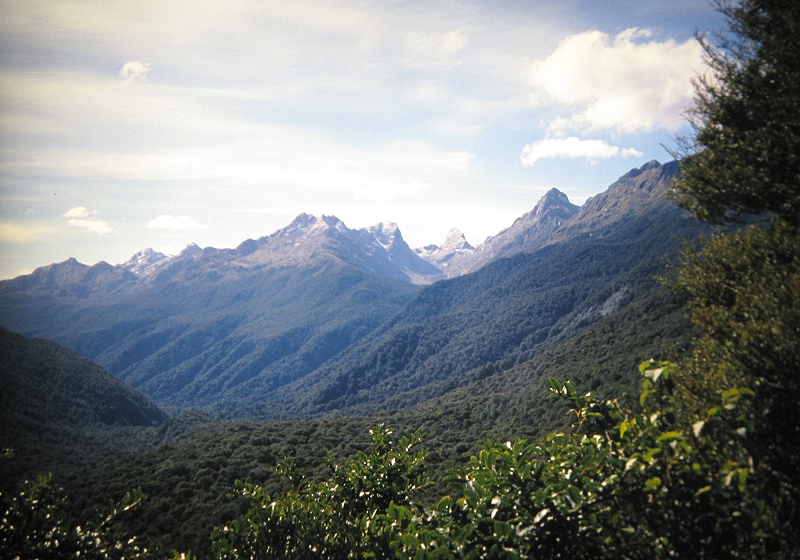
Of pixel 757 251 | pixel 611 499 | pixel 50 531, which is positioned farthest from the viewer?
pixel 757 251

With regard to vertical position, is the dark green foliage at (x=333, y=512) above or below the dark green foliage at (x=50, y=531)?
below

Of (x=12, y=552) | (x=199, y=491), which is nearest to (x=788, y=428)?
(x=12, y=552)

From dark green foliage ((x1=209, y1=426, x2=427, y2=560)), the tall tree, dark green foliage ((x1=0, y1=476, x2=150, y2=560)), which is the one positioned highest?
the tall tree

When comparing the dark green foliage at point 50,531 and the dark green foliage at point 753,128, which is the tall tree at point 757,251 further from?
the dark green foliage at point 50,531

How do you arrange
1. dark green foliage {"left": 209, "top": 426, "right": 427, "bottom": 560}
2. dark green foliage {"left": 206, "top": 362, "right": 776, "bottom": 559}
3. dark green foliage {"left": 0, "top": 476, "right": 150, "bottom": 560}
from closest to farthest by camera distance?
1. dark green foliage {"left": 206, "top": 362, "right": 776, "bottom": 559}
2. dark green foliage {"left": 0, "top": 476, "right": 150, "bottom": 560}
3. dark green foliage {"left": 209, "top": 426, "right": 427, "bottom": 560}

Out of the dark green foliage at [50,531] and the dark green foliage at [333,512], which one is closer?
the dark green foliage at [50,531]

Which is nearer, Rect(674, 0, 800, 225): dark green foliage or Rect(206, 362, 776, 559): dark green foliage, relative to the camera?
Rect(206, 362, 776, 559): dark green foliage

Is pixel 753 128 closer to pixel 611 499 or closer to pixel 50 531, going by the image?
pixel 611 499

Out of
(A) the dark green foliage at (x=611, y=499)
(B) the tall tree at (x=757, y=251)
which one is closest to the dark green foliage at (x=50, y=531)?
(A) the dark green foliage at (x=611, y=499)

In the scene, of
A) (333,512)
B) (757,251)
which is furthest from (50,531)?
(757,251)

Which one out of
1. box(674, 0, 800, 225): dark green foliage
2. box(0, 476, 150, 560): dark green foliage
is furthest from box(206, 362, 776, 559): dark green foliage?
box(674, 0, 800, 225): dark green foliage

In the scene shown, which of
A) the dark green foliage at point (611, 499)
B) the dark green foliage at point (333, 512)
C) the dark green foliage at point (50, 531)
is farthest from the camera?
the dark green foliage at point (333, 512)

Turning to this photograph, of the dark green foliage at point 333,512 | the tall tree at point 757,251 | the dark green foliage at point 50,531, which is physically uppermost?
the tall tree at point 757,251

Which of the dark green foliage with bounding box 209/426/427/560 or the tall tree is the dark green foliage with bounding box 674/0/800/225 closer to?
the tall tree
